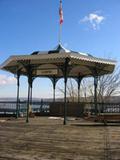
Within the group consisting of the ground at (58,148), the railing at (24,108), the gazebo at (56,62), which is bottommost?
the ground at (58,148)

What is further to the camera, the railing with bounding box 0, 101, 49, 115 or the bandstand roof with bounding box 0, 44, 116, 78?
the railing with bounding box 0, 101, 49, 115

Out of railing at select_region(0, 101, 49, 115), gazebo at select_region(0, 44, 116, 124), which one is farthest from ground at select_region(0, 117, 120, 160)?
railing at select_region(0, 101, 49, 115)

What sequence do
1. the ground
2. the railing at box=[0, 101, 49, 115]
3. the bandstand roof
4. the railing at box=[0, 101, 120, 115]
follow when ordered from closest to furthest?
1. the ground
2. the bandstand roof
3. the railing at box=[0, 101, 120, 115]
4. the railing at box=[0, 101, 49, 115]

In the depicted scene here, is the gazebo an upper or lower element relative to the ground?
upper

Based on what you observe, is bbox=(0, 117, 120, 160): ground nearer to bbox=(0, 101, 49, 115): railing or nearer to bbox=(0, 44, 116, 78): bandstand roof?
bbox=(0, 44, 116, 78): bandstand roof

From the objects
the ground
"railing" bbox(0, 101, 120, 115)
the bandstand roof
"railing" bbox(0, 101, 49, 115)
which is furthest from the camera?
"railing" bbox(0, 101, 49, 115)

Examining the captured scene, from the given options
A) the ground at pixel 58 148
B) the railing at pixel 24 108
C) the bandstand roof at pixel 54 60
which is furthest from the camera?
the railing at pixel 24 108

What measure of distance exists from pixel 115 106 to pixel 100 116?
356 inches

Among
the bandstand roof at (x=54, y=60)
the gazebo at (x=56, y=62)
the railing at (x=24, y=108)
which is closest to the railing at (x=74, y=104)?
the railing at (x=24, y=108)

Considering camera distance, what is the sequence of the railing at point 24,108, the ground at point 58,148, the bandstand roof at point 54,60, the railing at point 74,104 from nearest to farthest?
the ground at point 58,148
the bandstand roof at point 54,60
the railing at point 74,104
the railing at point 24,108

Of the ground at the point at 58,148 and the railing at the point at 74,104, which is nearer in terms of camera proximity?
the ground at the point at 58,148

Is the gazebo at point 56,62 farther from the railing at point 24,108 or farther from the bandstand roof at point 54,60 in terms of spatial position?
the railing at point 24,108

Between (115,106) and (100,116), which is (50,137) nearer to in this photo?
(100,116)

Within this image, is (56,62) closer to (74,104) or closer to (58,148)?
(74,104)
